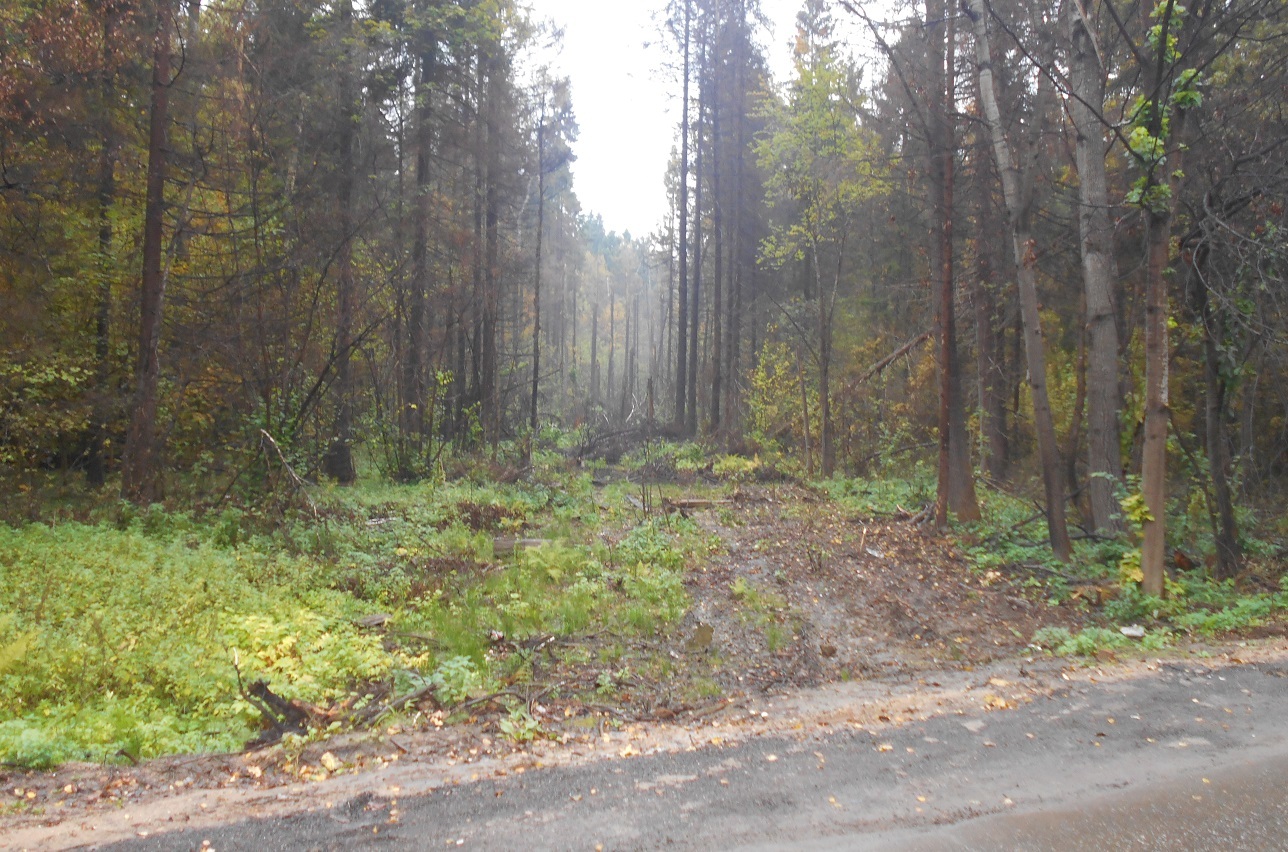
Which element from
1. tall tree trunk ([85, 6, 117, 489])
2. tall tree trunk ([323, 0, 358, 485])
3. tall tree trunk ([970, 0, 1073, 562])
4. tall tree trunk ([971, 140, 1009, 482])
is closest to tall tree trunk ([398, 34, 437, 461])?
tall tree trunk ([323, 0, 358, 485])

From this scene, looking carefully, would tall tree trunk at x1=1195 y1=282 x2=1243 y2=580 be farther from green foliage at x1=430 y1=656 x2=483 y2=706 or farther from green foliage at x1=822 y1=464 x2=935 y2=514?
green foliage at x1=430 y1=656 x2=483 y2=706

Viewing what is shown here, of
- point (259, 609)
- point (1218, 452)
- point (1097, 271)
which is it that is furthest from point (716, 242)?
point (259, 609)

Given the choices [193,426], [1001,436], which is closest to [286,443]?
[193,426]

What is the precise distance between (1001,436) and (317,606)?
1746 centimetres

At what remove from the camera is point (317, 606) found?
28.1 ft

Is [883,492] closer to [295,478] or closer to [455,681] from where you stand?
[295,478]

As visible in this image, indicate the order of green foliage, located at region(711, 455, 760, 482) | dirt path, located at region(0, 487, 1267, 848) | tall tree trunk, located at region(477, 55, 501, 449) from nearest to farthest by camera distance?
dirt path, located at region(0, 487, 1267, 848), green foliage, located at region(711, 455, 760, 482), tall tree trunk, located at region(477, 55, 501, 449)

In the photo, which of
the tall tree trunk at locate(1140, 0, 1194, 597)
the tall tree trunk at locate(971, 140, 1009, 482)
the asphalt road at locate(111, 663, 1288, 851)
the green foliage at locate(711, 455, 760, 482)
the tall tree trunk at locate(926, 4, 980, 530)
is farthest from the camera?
the green foliage at locate(711, 455, 760, 482)

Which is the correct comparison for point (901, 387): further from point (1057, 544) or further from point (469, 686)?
point (469, 686)

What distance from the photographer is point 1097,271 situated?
1112 centimetres

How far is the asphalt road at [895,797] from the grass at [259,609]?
2098 millimetres

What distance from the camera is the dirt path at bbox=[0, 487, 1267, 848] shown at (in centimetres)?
412

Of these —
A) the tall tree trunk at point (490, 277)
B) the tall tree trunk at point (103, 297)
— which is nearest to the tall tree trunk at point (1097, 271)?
the tall tree trunk at point (490, 277)

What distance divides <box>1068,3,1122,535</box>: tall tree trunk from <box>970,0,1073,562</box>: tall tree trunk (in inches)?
21.7
